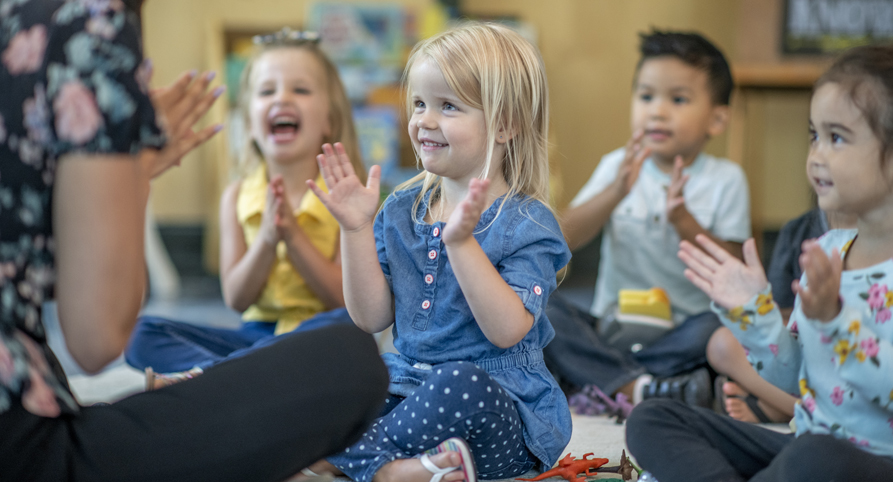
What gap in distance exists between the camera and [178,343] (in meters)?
1.32

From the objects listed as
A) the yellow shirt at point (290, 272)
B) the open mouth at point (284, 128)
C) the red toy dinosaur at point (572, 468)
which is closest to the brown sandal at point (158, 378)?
the yellow shirt at point (290, 272)

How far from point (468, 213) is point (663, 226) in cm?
82

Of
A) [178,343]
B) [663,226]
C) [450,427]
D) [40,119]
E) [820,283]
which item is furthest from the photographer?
[663,226]

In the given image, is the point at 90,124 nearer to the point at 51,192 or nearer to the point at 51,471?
the point at 51,192

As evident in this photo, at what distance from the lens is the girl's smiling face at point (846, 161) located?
2.81 feet

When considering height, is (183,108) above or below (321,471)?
above

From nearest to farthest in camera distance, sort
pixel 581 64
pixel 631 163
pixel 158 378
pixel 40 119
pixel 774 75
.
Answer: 1. pixel 40 119
2. pixel 158 378
3. pixel 631 163
4. pixel 774 75
5. pixel 581 64

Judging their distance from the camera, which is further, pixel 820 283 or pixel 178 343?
pixel 178 343

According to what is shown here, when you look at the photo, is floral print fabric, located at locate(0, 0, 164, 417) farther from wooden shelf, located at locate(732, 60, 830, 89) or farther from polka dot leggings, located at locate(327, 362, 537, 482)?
wooden shelf, located at locate(732, 60, 830, 89)

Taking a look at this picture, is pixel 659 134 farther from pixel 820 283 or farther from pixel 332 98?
pixel 820 283

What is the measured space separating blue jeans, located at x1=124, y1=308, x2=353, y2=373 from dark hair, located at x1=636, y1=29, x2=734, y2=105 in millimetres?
827

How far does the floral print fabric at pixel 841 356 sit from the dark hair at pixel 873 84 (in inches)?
5.5

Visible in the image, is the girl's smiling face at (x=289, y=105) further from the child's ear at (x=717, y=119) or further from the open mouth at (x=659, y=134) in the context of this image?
the child's ear at (x=717, y=119)

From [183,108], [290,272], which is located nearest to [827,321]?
[183,108]
